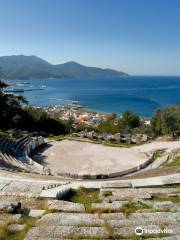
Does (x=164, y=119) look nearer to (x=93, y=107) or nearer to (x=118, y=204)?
(x=118, y=204)

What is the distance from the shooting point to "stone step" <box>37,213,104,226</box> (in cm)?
717

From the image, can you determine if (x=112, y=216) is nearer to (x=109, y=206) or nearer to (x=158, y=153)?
(x=109, y=206)

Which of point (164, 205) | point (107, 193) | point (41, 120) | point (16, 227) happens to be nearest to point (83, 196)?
point (107, 193)

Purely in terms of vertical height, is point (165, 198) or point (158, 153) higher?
point (165, 198)

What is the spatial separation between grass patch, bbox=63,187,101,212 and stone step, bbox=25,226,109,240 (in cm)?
245

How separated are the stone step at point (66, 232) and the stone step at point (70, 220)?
1.21ft

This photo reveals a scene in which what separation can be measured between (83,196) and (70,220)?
9.73 feet

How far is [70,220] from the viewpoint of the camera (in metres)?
7.36

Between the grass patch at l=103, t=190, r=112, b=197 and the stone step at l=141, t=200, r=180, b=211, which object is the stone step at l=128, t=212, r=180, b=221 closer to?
the stone step at l=141, t=200, r=180, b=211

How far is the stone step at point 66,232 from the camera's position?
21.0 feet

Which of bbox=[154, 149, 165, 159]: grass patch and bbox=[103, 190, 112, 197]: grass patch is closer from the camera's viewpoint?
bbox=[103, 190, 112, 197]: grass patch

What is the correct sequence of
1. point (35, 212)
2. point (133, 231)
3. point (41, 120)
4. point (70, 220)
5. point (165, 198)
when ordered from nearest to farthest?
point (133, 231) < point (70, 220) < point (35, 212) < point (165, 198) < point (41, 120)

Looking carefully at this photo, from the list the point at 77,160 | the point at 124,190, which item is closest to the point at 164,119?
the point at 77,160

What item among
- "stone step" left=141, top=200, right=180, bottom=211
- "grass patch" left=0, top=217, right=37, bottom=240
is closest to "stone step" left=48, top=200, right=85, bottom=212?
"grass patch" left=0, top=217, right=37, bottom=240
